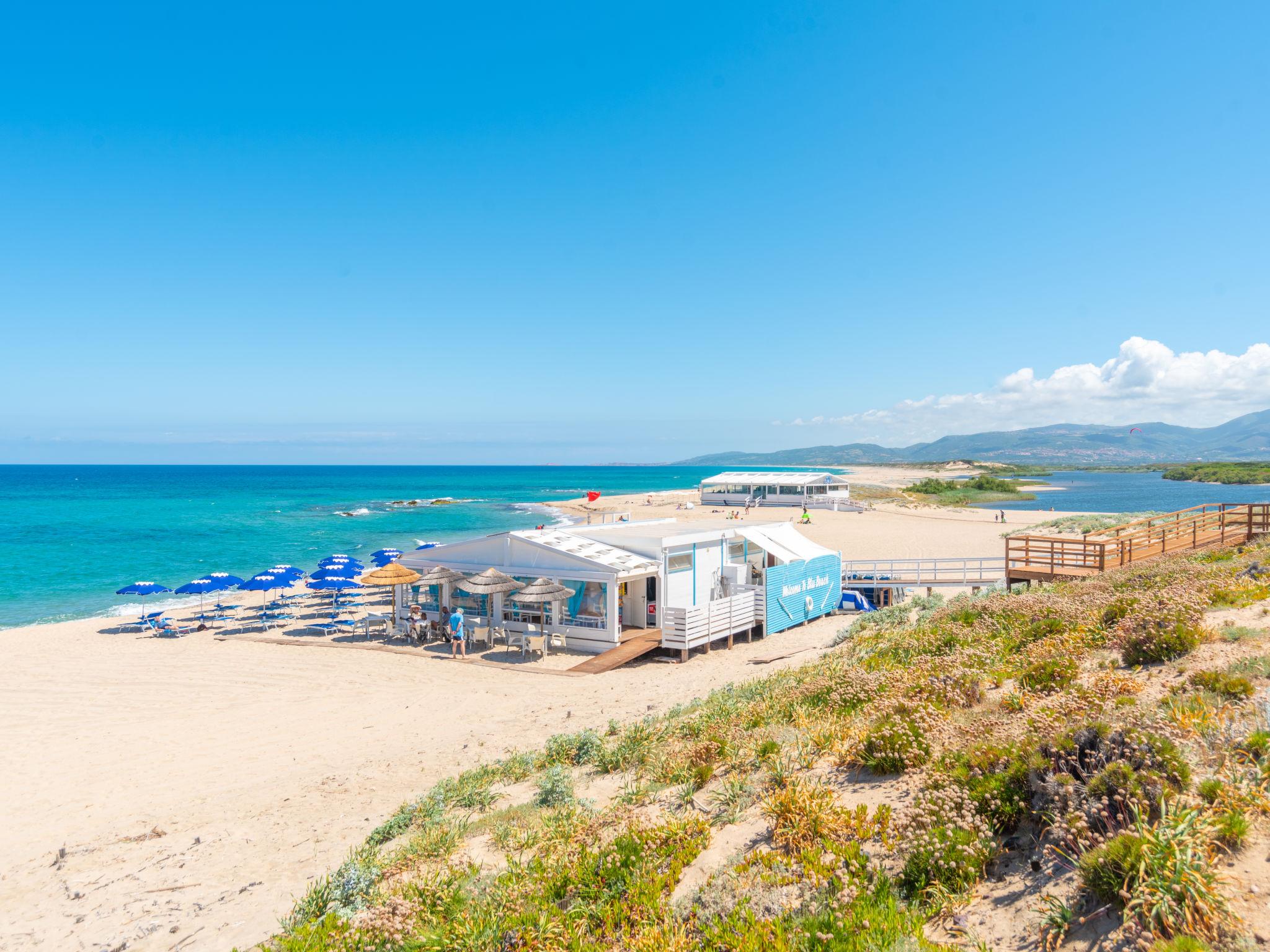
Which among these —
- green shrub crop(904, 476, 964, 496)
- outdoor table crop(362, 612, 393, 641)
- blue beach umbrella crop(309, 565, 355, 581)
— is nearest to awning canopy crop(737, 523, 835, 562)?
outdoor table crop(362, 612, 393, 641)


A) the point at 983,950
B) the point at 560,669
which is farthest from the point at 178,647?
the point at 983,950

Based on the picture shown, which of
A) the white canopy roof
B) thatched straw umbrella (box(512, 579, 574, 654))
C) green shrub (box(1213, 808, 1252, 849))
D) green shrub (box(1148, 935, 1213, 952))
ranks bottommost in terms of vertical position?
thatched straw umbrella (box(512, 579, 574, 654))

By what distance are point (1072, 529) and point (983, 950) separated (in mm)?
42067

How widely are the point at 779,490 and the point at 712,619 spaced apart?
4846cm

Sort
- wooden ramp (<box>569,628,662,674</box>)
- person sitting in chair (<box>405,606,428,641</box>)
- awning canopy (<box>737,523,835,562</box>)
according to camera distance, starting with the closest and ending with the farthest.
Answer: wooden ramp (<box>569,628,662,674</box>) < person sitting in chair (<box>405,606,428,641</box>) < awning canopy (<box>737,523,835,562</box>)

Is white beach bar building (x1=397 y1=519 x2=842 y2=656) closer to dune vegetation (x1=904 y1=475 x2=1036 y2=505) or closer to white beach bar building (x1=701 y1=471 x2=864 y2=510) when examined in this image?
white beach bar building (x1=701 y1=471 x2=864 y2=510)

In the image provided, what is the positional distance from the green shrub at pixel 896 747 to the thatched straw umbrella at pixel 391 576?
15.0 metres

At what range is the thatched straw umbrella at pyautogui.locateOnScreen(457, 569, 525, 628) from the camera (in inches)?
681

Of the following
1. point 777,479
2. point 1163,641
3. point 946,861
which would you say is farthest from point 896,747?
point 777,479

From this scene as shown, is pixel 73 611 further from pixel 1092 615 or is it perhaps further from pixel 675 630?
pixel 1092 615

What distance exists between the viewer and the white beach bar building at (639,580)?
17688 mm

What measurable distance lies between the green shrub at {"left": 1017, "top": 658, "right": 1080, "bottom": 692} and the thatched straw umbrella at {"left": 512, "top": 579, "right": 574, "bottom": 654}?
1136 cm

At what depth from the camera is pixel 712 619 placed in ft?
59.3

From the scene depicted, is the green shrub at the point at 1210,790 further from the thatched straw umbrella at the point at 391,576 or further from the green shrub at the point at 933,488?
the green shrub at the point at 933,488
